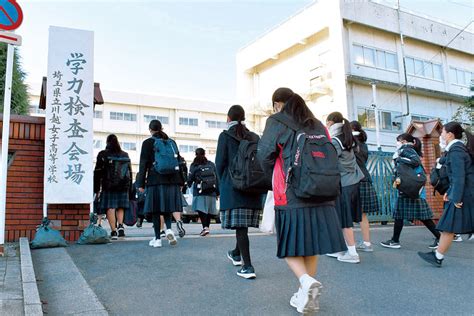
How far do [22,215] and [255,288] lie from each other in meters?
4.12

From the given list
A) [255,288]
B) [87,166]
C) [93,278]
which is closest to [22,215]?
[87,166]

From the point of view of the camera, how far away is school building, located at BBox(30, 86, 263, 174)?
36656 millimetres

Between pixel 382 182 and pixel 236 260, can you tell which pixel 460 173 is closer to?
pixel 236 260

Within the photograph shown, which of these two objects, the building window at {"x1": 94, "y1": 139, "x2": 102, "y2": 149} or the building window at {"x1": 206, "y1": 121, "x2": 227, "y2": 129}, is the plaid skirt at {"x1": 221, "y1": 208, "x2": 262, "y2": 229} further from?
the building window at {"x1": 206, "y1": 121, "x2": 227, "y2": 129}

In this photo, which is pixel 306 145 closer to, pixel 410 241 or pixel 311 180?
pixel 311 180

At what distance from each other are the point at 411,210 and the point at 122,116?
34.0 m

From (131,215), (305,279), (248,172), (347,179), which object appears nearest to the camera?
(305,279)

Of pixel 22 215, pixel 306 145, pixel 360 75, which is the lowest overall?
pixel 22 215

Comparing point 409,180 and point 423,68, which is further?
point 423,68

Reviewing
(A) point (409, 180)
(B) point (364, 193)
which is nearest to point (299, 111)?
(B) point (364, 193)

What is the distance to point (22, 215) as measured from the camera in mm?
6152

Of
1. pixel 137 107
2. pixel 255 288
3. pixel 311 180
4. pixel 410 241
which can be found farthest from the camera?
pixel 137 107

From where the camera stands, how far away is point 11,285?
11.4 feet

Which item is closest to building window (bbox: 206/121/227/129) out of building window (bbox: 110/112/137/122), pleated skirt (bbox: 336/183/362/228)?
building window (bbox: 110/112/137/122)
